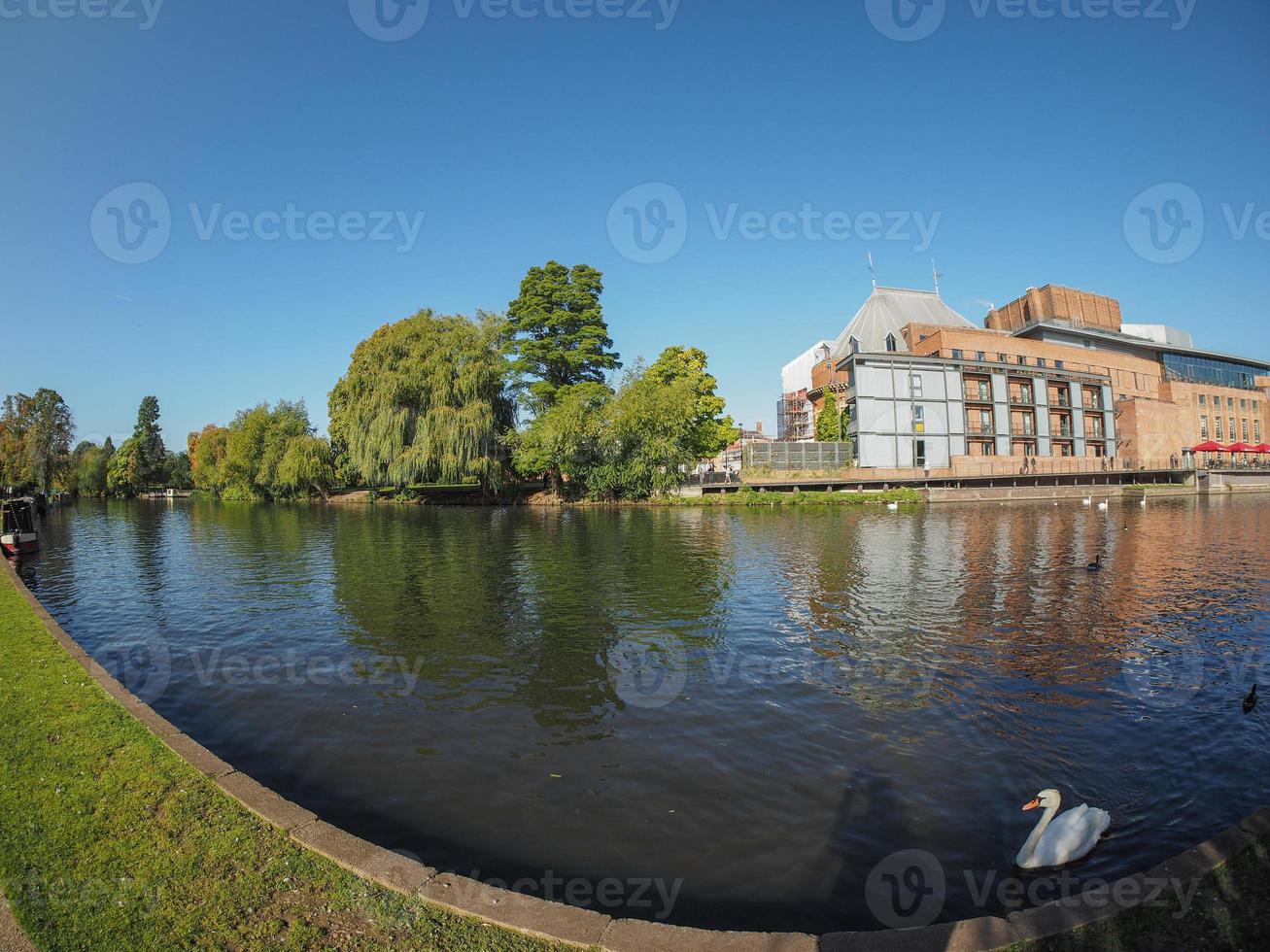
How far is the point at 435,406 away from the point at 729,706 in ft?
145

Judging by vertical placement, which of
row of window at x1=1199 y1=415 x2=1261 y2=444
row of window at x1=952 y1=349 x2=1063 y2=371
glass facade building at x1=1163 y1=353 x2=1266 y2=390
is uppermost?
glass facade building at x1=1163 y1=353 x2=1266 y2=390

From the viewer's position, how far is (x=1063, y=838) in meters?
4.75

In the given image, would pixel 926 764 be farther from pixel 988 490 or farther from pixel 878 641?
pixel 988 490

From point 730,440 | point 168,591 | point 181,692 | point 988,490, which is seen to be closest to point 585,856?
point 181,692

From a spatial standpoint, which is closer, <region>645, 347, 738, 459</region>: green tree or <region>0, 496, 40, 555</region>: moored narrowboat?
<region>0, 496, 40, 555</region>: moored narrowboat

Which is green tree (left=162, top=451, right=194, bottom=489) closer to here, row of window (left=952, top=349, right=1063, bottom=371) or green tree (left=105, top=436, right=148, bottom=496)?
green tree (left=105, top=436, right=148, bottom=496)

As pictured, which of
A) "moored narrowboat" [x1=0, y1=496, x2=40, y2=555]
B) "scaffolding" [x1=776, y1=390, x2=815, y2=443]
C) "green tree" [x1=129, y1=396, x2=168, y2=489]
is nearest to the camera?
"moored narrowboat" [x1=0, y1=496, x2=40, y2=555]

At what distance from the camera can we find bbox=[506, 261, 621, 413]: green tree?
55.2 metres

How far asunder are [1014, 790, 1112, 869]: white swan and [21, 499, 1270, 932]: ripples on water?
17cm

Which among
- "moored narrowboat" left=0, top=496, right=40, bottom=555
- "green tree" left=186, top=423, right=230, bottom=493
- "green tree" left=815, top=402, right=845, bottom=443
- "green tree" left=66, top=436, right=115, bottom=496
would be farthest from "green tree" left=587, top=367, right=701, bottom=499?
"green tree" left=66, top=436, right=115, bottom=496

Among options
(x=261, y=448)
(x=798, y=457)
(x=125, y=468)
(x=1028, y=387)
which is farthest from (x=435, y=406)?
(x=125, y=468)

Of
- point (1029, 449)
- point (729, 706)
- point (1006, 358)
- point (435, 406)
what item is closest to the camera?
point (729, 706)

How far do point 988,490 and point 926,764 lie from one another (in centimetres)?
5070

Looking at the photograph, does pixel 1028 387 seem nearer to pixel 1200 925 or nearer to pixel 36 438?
pixel 1200 925
